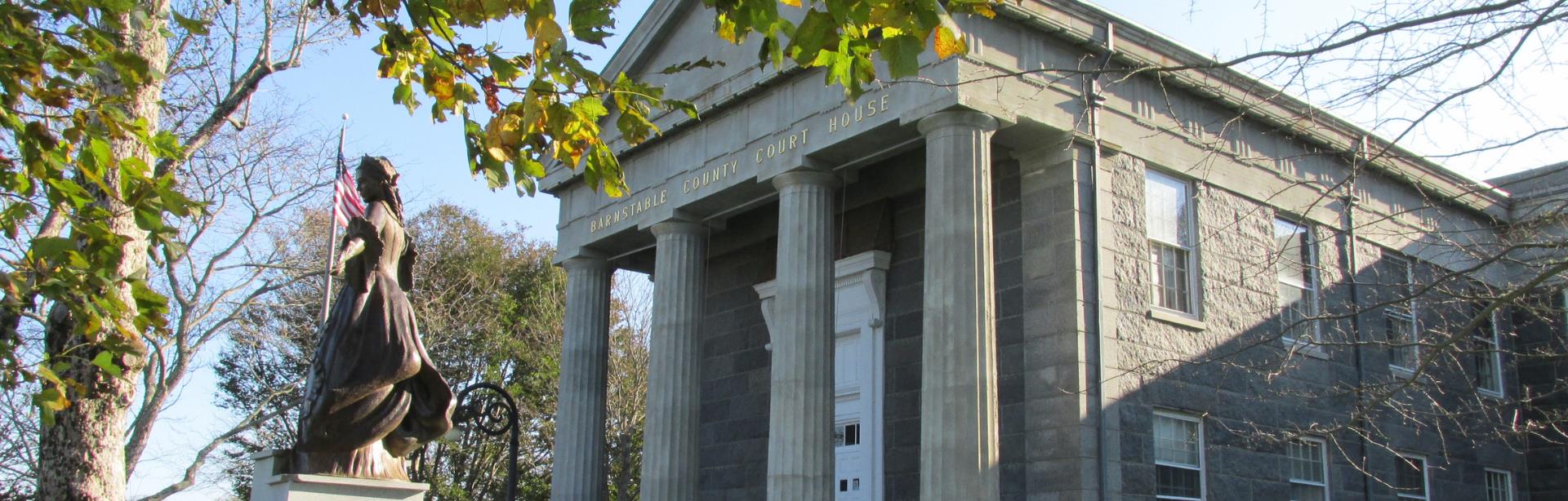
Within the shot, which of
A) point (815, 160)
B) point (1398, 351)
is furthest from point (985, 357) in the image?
point (1398, 351)

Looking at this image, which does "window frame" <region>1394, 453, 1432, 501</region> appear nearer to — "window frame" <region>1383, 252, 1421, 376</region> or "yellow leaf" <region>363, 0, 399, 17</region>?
"window frame" <region>1383, 252, 1421, 376</region>

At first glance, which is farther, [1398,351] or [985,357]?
[1398,351]

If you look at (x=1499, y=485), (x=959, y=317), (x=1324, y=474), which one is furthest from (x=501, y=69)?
(x=1499, y=485)

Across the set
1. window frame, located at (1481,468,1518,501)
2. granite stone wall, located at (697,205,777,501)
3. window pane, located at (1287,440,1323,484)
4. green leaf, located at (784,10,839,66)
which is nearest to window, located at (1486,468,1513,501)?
window frame, located at (1481,468,1518,501)

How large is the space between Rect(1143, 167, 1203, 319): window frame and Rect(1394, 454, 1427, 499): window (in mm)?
5533

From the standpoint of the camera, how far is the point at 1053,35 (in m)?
18.3

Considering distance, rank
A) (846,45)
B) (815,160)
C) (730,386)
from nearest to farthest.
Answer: (846,45) → (815,160) → (730,386)

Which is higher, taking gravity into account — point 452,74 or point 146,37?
point 146,37

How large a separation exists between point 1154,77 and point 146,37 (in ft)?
42.8

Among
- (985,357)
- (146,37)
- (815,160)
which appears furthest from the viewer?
(815,160)

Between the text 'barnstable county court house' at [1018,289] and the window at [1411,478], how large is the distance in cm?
7

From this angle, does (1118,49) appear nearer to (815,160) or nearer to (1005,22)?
(1005,22)

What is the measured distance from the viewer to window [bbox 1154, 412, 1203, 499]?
1792cm

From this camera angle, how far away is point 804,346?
1842cm
